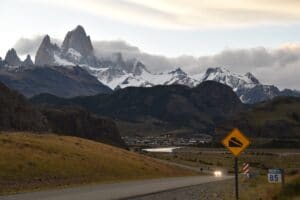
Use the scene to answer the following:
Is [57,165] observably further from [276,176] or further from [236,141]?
[236,141]

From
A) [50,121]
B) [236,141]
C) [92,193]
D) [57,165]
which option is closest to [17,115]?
[57,165]

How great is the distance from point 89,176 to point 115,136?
401 ft

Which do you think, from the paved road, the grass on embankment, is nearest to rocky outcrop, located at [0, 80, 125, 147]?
the grass on embankment

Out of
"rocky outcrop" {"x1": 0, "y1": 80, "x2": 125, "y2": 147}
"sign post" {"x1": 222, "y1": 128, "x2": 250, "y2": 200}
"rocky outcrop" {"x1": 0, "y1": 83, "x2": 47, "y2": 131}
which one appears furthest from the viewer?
"rocky outcrop" {"x1": 0, "y1": 80, "x2": 125, "y2": 147}

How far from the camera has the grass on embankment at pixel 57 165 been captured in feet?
181

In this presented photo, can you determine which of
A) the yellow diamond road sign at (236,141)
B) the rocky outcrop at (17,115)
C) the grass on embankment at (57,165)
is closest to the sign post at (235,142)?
the yellow diamond road sign at (236,141)

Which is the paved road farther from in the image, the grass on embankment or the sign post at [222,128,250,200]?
the sign post at [222,128,250,200]

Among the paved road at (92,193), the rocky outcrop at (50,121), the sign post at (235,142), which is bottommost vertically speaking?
the paved road at (92,193)

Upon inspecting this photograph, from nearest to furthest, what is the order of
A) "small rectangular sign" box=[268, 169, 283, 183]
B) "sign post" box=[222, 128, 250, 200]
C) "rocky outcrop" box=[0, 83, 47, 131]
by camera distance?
"sign post" box=[222, 128, 250, 200], "small rectangular sign" box=[268, 169, 283, 183], "rocky outcrop" box=[0, 83, 47, 131]

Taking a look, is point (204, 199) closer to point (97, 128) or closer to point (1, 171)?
point (1, 171)

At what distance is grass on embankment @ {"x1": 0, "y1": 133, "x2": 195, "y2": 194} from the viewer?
55219 mm

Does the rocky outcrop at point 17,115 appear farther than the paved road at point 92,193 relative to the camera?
Yes

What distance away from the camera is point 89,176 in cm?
6650

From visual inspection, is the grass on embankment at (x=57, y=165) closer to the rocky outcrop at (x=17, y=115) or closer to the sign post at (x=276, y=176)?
the rocky outcrop at (x=17, y=115)
